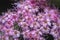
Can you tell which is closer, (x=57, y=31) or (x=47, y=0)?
(x=57, y=31)

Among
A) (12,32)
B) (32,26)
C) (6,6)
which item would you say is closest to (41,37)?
(32,26)

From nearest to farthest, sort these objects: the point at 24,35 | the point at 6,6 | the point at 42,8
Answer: the point at 24,35, the point at 42,8, the point at 6,6

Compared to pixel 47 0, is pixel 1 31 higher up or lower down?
lower down

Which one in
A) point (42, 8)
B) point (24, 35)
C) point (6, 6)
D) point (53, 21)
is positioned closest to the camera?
point (24, 35)

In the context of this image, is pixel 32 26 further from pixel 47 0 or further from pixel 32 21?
pixel 47 0

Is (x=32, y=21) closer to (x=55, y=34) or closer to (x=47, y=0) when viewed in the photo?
(x=55, y=34)

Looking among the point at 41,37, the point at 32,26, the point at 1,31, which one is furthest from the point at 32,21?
the point at 1,31
